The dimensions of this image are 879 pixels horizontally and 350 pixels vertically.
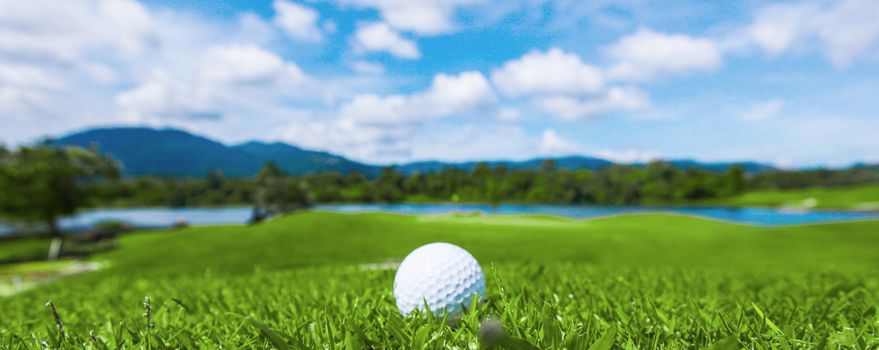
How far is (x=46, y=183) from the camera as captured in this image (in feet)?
85.8

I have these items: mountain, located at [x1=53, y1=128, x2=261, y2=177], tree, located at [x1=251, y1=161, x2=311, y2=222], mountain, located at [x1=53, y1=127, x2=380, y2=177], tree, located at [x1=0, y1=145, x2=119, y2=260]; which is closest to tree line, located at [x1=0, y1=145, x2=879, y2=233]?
tree, located at [x1=251, y1=161, x2=311, y2=222]

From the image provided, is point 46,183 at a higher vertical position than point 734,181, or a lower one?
higher

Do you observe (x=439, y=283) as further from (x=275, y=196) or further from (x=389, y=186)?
(x=389, y=186)

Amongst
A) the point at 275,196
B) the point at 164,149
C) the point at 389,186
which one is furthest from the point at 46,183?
the point at 164,149

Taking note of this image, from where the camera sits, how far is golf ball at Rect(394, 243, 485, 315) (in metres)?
2.08

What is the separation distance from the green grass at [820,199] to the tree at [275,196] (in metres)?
65.4

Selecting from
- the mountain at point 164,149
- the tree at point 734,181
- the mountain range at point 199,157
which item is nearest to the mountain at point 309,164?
the mountain range at point 199,157

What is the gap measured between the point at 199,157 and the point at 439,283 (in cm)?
14385

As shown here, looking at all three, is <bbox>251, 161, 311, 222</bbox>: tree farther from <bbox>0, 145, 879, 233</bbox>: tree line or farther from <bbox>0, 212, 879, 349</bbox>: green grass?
<bbox>0, 212, 879, 349</bbox>: green grass

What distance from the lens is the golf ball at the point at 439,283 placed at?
81.8 inches

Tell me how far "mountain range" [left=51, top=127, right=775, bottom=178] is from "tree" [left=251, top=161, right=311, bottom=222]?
26.4 metres

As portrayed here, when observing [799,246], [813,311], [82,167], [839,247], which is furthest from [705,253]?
[82,167]

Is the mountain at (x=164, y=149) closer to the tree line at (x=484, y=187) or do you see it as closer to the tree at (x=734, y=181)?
the tree line at (x=484, y=187)

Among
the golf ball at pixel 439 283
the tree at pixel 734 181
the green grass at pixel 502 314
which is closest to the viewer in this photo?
the green grass at pixel 502 314
